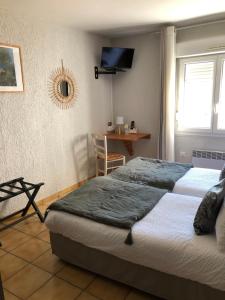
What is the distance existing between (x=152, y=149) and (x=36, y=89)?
2.24 metres

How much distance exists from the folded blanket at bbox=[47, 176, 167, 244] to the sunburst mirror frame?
1.52 metres

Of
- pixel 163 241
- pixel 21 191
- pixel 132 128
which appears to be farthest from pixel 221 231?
pixel 132 128

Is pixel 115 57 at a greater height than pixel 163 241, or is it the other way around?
pixel 115 57

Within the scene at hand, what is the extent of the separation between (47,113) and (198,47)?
2.42 m

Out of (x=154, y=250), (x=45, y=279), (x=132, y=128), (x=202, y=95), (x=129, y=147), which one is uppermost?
(x=202, y=95)

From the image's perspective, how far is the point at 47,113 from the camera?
10.9 ft

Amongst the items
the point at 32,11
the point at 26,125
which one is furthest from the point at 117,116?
the point at 32,11

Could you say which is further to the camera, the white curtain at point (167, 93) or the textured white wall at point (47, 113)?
the white curtain at point (167, 93)

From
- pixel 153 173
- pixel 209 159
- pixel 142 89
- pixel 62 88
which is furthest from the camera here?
pixel 142 89

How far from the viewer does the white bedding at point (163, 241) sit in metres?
1.45

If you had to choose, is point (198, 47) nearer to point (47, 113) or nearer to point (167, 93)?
point (167, 93)

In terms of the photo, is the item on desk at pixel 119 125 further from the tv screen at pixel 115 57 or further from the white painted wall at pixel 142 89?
the tv screen at pixel 115 57

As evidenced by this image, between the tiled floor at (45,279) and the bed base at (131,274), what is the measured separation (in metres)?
0.08

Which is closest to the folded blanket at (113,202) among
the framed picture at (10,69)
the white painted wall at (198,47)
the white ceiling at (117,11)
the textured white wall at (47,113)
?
the textured white wall at (47,113)
